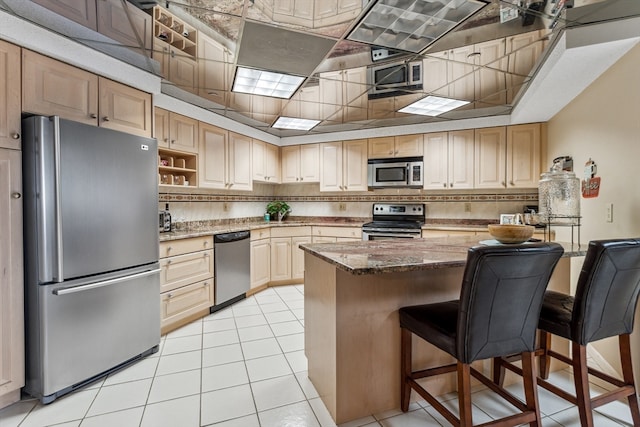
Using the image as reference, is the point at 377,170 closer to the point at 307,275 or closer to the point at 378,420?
the point at 307,275

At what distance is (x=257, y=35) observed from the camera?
194 centimetres

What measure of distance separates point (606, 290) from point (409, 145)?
3.06 metres

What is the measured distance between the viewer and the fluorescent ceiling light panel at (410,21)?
1.64m

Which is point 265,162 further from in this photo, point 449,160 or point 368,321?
point 368,321

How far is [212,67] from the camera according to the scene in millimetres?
2668

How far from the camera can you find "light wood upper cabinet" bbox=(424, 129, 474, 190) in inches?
154

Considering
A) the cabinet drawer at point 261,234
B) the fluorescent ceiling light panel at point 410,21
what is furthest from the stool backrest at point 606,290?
the cabinet drawer at point 261,234

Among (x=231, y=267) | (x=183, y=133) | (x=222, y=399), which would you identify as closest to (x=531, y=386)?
(x=222, y=399)

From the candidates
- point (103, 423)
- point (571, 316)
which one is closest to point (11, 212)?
point (103, 423)

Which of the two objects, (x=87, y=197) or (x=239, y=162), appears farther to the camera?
(x=239, y=162)

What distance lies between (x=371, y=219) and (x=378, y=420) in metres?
3.33

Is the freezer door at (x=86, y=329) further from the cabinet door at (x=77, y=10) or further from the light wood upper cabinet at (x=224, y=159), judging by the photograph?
the cabinet door at (x=77, y=10)

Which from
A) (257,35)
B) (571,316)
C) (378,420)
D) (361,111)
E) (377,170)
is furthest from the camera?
(377,170)

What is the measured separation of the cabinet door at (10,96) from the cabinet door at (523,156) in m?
4.56
